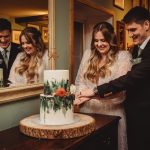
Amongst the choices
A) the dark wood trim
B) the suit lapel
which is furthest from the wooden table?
the dark wood trim

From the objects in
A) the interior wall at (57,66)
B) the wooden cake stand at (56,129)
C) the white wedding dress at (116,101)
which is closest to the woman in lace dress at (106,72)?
the white wedding dress at (116,101)

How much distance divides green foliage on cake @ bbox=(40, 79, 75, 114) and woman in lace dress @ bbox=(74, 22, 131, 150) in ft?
2.31

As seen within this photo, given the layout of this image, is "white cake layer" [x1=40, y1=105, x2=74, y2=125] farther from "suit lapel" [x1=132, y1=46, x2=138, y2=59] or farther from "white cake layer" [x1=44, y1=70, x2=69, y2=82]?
"suit lapel" [x1=132, y1=46, x2=138, y2=59]

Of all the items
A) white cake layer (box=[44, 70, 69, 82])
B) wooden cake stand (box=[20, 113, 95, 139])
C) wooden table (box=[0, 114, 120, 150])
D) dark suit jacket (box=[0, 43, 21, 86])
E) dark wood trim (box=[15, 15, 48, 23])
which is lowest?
wooden table (box=[0, 114, 120, 150])

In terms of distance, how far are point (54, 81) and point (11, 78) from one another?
35cm

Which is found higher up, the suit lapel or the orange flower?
the suit lapel

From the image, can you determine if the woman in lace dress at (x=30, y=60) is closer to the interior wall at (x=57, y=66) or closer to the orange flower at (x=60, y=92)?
the interior wall at (x=57, y=66)

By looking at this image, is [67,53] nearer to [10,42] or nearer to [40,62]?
[40,62]

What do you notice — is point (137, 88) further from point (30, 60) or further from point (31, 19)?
point (31, 19)

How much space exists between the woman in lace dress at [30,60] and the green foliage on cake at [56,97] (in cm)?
32

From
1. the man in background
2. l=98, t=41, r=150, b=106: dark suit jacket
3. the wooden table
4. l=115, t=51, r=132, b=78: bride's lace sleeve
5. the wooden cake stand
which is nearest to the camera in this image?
the wooden table

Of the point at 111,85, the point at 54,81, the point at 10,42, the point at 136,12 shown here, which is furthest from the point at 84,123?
the point at 136,12

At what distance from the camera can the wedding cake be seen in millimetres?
1853

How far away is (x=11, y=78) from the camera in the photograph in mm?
2031
